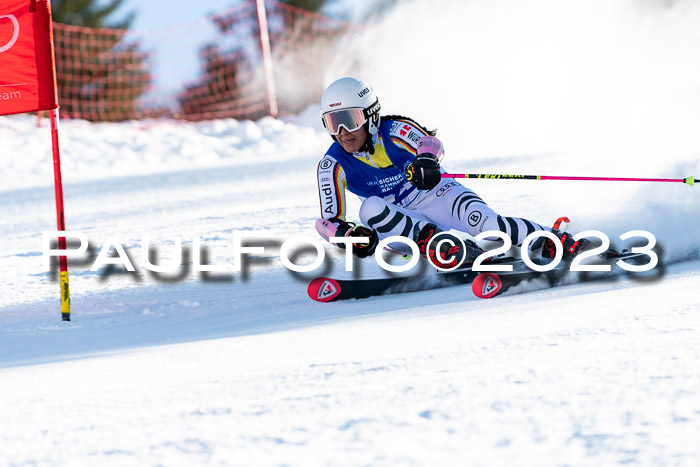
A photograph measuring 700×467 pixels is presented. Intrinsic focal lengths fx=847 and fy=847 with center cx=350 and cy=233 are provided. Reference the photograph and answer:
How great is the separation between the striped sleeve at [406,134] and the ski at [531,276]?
84 cm

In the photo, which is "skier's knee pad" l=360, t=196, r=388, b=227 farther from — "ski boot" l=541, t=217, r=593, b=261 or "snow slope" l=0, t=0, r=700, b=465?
"ski boot" l=541, t=217, r=593, b=261

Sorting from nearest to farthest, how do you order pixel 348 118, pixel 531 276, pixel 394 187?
pixel 531 276 → pixel 348 118 → pixel 394 187

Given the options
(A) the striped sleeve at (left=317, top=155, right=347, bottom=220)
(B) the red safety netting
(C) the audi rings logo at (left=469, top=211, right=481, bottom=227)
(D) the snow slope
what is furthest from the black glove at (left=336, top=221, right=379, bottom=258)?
(B) the red safety netting

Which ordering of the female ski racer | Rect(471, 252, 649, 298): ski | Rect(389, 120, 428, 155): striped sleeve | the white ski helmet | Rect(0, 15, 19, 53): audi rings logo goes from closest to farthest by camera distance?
Rect(471, 252, 649, 298): ski → Rect(0, 15, 19, 53): audi rings logo → the female ski racer → the white ski helmet → Rect(389, 120, 428, 155): striped sleeve

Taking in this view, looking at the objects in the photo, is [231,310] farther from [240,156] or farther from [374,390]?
[240,156]

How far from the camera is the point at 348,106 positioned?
416 centimetres

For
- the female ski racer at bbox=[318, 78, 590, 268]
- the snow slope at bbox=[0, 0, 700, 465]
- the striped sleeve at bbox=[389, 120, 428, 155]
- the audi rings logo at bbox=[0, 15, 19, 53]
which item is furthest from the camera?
the striped sleeve at bbox=[389, 120, 428, 155]

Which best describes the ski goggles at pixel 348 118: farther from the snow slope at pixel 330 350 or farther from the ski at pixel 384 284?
the snow slope at pixel 330 350

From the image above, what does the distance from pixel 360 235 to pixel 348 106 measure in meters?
0.64

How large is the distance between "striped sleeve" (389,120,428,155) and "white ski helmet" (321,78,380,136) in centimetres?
15

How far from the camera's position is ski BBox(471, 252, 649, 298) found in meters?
3.65

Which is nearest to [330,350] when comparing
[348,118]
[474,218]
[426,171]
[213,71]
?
[426,171]

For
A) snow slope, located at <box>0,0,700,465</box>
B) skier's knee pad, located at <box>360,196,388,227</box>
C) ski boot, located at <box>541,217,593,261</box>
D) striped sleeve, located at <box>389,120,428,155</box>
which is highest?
striped sleeve, located at <box>389,120,428,155</box>

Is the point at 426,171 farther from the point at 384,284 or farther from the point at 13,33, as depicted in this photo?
the point at 13,33
